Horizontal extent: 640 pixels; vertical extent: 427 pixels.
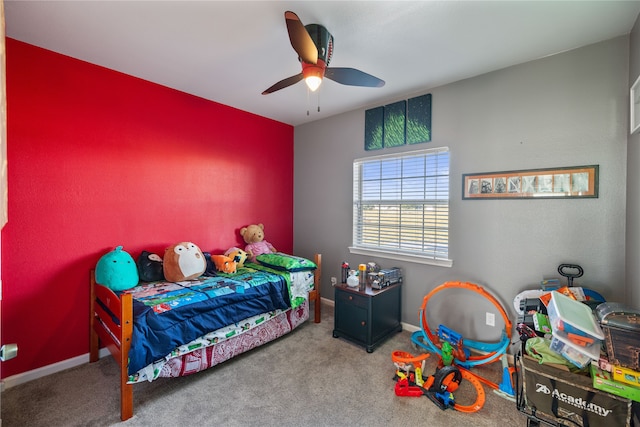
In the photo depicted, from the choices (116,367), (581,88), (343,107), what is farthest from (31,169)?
(581,88)

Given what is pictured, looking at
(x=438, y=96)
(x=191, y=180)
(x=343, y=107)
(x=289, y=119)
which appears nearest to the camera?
(x=438, y=96)

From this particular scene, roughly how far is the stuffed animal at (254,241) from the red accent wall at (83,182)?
0.29 meters

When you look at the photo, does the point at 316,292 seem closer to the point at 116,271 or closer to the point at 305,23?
the point at 116,271

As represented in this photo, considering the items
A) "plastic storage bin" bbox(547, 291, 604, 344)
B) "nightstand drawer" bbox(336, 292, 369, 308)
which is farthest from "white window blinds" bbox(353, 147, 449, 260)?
"plastic storage bin" bbox(547, 291, 604, 344)

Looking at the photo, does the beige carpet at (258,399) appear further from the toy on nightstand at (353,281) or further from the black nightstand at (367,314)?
the toy on nightstand at (353,281)

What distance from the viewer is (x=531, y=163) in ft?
7.68

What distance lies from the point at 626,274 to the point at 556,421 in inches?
53.3

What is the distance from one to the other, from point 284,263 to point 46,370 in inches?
82.8

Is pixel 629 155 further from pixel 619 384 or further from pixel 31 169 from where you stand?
pixel 31 169

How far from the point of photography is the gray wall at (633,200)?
5.78 feet

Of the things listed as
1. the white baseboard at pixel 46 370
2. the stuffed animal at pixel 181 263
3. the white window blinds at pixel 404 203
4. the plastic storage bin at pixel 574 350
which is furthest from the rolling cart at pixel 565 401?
the white baseboard at pixel 46 370

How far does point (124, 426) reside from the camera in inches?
69.8

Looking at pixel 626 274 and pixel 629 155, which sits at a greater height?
pixel 629 155

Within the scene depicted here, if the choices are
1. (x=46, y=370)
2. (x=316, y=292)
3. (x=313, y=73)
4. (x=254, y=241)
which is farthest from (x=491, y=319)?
(x=46, y=370)
